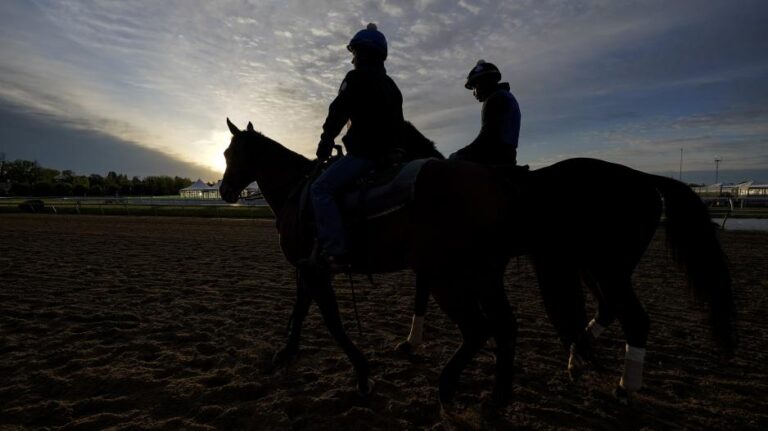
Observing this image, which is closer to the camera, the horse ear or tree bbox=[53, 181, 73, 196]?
the horse ear

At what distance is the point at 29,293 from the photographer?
6.70 metres

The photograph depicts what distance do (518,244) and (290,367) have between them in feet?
8.71

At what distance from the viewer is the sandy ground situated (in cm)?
307

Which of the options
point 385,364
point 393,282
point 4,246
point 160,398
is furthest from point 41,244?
point 385,364

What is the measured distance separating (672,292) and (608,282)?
17.8ft

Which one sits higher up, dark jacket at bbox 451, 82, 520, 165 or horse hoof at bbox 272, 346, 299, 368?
dark jacket at bbox 451, 82, 520, 165

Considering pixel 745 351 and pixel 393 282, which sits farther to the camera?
pixel 393 282

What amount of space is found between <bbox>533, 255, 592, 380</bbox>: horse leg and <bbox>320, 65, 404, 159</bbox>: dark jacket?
1.87 m

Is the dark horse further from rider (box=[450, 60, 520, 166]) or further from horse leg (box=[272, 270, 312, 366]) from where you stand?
rider (box=[450, 60, 520, 166])

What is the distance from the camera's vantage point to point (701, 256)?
11.1ft

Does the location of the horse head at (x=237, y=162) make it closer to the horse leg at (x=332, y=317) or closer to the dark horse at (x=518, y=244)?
the dark horse at (x=518, y=244)

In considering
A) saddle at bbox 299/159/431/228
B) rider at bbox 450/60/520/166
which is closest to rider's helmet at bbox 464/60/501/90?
rider at bbox 450/60/520/166

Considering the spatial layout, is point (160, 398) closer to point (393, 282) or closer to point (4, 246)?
point (393, 282)

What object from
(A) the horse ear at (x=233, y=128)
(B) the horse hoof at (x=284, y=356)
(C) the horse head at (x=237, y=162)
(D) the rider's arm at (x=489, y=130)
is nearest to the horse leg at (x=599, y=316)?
(D) the rider's arm at (x=489, y=130)
